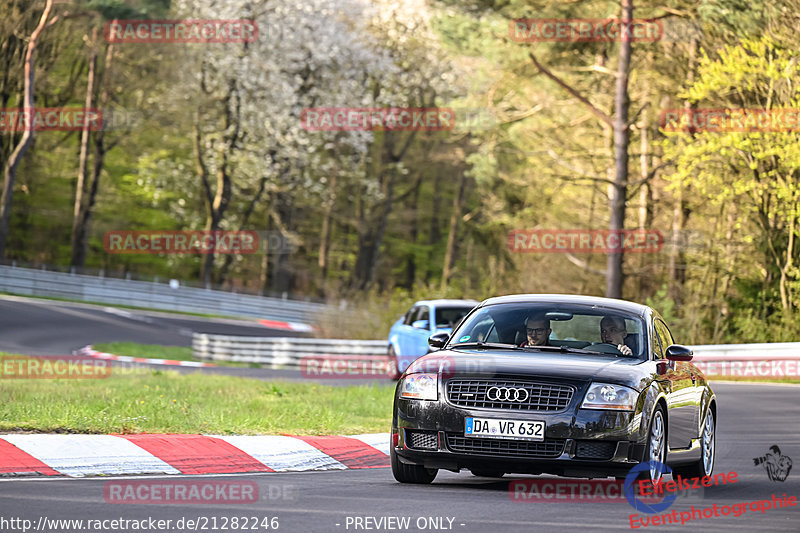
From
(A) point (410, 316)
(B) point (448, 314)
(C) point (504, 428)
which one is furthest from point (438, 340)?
(A) point (410, 316)

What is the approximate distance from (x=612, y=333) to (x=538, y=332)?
0.61 metres

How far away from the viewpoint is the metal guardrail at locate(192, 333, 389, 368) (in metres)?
35.0

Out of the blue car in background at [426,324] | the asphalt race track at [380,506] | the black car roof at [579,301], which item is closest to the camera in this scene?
the asphalt race track at [380,506]

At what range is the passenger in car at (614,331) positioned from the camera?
10.5 metres

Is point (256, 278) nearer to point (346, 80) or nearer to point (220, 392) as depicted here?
point (346, 80)

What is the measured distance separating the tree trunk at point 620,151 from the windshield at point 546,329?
26176 millimetres

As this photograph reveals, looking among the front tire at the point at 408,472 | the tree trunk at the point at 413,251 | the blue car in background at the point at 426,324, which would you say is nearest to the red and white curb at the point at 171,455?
the front tire at the point at 408,472

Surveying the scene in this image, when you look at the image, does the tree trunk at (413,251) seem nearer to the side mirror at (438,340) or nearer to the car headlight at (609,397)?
the side mirror at (438,340)

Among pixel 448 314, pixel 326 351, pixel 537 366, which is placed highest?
pixel 537 366

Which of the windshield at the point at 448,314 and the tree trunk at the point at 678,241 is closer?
the windshield at the point at 448,314

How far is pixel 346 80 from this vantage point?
59938 millimetres

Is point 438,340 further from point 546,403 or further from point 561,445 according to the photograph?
point 561,445

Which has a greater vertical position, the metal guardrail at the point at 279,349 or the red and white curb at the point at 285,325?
the metal guardrail at the point at 279,349

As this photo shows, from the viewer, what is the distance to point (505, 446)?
30.3 ft
